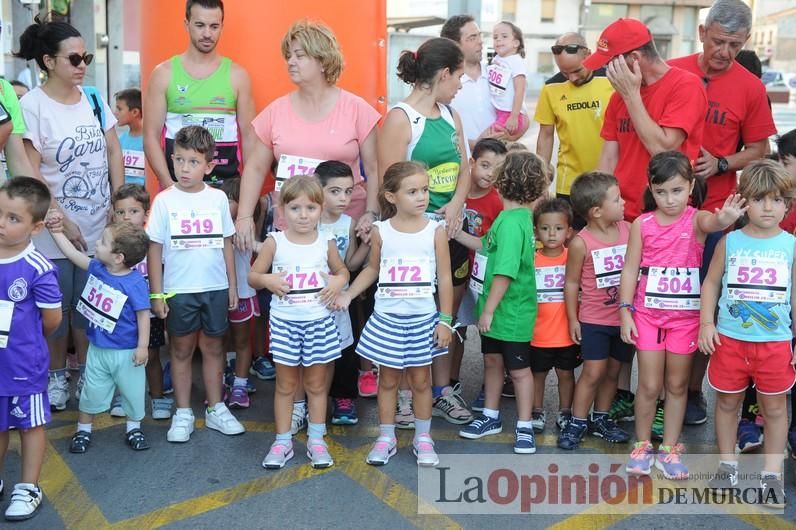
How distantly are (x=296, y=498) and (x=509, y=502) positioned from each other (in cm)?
94

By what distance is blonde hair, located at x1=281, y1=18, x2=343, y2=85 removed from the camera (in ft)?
14.5

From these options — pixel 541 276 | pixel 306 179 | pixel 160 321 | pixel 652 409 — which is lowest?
pixel 652 409

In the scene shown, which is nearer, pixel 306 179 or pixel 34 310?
pixel 34 310

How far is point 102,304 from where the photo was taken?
4199mm

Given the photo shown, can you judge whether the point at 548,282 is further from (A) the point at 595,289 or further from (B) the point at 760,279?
(B) the point at 760,279

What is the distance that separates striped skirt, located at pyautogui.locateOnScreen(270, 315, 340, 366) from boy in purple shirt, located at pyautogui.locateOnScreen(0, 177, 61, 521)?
1.01 metres

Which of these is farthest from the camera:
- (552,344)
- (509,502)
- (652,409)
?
(552,344)

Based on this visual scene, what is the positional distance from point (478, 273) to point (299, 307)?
1.04 metres

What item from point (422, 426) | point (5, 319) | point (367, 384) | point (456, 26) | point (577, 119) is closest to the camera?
point (5, 319)

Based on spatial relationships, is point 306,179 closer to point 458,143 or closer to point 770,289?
point 458,143

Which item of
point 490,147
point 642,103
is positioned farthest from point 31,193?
point 642,103

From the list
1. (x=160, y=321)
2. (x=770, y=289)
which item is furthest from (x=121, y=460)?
(x=770, y=289)

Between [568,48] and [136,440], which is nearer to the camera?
Answer: [136,440]

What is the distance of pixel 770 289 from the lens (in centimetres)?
377
